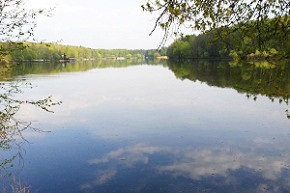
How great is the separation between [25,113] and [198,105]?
15620 mm

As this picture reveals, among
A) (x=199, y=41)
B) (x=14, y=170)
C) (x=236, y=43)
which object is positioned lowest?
(x=14, y=170)

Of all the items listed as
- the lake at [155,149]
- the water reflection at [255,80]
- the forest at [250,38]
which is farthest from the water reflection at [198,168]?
the forest at [250,38]

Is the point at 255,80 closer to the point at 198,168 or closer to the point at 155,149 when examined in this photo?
the point at 155,149

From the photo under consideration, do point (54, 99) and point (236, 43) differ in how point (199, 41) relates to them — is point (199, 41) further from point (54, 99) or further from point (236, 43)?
point (236, 43)

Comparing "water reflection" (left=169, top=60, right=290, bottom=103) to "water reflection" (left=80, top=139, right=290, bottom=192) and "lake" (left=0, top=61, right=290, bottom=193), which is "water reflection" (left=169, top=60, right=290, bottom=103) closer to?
A: "lake" (left=0, top=61, right=290, bottom=193)

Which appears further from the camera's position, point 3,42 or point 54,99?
point 54,99

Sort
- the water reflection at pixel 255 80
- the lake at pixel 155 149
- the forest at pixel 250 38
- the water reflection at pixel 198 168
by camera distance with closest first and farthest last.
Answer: the forest at pixel 250 38
the water reflection at pixel 255 80
the water reflection at pixel 198 168
the lake at pixel 155 149

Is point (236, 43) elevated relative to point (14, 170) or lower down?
elevated

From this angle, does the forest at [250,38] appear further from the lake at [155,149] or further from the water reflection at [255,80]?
the lake at [155,149]

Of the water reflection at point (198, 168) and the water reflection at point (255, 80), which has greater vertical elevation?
the water reflection at point (255, 80)

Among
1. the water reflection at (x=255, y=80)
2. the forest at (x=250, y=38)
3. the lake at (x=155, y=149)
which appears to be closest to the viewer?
the forest at (x=250, y=38)

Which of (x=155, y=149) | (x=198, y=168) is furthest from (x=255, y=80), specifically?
(x=198, y=168)

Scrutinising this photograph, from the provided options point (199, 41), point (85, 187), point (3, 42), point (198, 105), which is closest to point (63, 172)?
point (85, 187)

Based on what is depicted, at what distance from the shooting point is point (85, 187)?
10719mm
